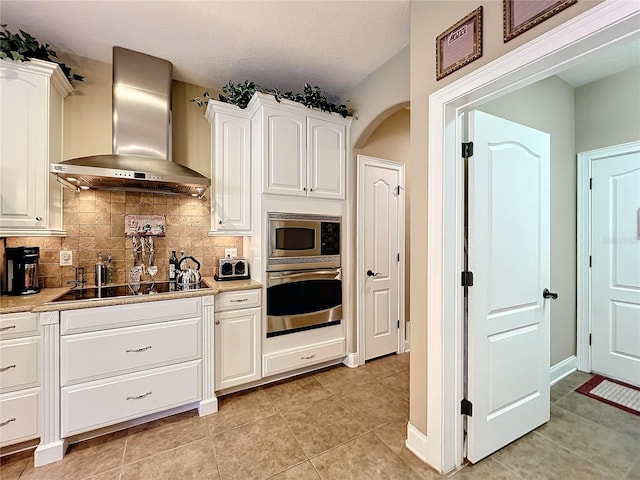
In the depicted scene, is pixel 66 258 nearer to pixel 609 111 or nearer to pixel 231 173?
pixel 231 173

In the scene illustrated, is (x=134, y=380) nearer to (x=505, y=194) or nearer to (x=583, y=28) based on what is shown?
(x=505, y=194)

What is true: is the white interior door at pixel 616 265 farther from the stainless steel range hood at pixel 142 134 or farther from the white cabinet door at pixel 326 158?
the stainless steel range hood at pixel 142 134

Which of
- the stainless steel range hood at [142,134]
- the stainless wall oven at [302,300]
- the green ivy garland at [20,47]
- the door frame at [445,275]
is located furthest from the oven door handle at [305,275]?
the green ivy garland at [20,47]

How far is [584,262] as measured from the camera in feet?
8.84

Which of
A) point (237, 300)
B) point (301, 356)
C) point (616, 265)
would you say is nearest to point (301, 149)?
point (237, 300)

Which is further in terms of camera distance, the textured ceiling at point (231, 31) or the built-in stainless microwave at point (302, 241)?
the built-in stainless microwave at point (302, 241)

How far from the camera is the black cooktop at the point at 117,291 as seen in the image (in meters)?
1.87

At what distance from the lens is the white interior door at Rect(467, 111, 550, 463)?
1610 mm

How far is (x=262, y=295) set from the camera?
7.97 feet

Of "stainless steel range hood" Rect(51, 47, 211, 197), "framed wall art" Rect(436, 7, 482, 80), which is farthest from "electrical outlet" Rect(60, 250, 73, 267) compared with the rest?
"framed wall art" Rect(436, 7, 482, 80)

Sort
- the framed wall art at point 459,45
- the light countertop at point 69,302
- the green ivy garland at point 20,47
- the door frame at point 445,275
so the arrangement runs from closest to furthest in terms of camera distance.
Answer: the framed wall art at point 459,45 → the door frame at point 445,275 → the light countertop at point 69,302 → the green ivy garland at point 20,47

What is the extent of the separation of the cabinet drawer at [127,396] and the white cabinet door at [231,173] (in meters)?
1.19

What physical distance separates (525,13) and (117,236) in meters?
3.02

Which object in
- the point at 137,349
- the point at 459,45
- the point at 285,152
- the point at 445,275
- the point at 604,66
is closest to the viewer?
the point at 459,45
